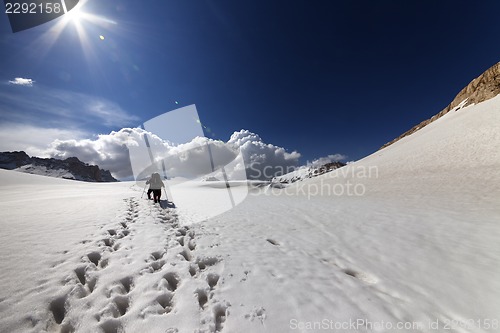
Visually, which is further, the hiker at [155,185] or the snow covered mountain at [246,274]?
the hiker at [155,185]

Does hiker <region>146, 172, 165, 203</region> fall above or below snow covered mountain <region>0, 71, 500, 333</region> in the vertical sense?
above

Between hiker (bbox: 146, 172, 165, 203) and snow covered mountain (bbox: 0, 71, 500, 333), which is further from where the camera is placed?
hiker (bbox: 146, 172, 165, 203)

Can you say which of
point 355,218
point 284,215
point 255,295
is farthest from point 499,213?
point 255,295

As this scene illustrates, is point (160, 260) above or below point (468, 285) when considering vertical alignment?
above

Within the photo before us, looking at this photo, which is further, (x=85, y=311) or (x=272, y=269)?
(x=272, y=269)

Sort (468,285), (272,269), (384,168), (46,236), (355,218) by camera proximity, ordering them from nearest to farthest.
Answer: (468,285), (272,269), (46,236), (355,218), (384,168)

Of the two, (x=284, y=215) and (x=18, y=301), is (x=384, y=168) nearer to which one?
(x=284, y=215)

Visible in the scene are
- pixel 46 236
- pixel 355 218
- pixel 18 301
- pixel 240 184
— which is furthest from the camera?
pixel 240 184

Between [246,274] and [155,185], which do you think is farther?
[155,185]

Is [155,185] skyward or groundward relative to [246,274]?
skyward

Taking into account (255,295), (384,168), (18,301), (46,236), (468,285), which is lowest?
(468,285)

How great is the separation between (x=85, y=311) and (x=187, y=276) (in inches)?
77.7

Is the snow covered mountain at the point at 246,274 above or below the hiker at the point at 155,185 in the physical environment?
below

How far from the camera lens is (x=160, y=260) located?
5.82 m
